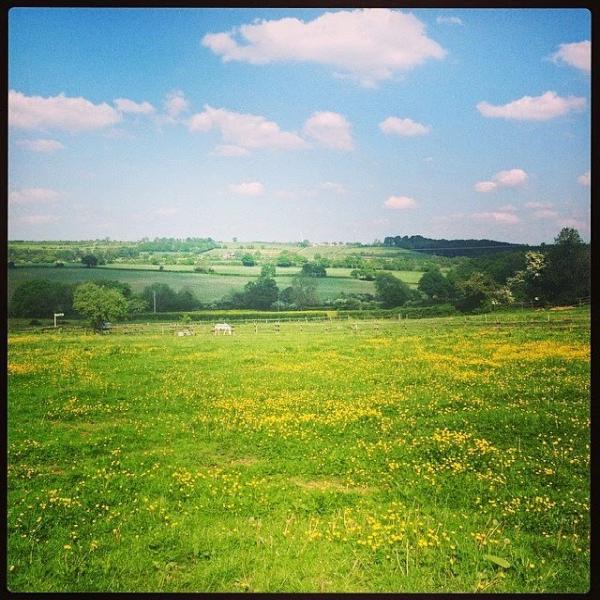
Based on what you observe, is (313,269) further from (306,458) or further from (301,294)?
(306,458)

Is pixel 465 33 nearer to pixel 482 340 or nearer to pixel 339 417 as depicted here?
pixel 482 340

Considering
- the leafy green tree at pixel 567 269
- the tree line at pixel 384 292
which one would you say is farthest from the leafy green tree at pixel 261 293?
the leafy green tree at pixel 567 269

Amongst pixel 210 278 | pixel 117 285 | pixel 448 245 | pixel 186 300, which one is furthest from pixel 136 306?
pixel 448 245

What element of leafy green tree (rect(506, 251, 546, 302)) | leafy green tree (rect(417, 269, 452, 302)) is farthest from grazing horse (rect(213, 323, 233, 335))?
leafy green tree (rect(506, 251, 546, 302))

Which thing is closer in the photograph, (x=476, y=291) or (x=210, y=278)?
(x=210, y=278)

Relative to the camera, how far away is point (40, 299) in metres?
4.04

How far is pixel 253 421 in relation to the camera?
3.91 metres

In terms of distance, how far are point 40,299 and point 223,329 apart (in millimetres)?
1458

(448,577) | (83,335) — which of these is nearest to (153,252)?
(83,335)

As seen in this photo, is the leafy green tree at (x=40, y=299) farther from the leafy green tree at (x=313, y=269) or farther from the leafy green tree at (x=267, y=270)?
the leafy green tree at (x=313, y=269)

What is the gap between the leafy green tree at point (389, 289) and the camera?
4.32 meters

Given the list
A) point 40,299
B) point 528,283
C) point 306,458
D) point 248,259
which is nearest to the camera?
point 306,458

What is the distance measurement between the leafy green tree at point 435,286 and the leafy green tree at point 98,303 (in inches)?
99.7

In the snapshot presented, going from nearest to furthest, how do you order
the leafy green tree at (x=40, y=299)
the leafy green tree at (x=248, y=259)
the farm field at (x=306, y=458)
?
1. the farm field at (x=306, y=458)
2. the leafy green tree at (x=40, y=299)
3. the leafy green tree at (x=248, y=259)
